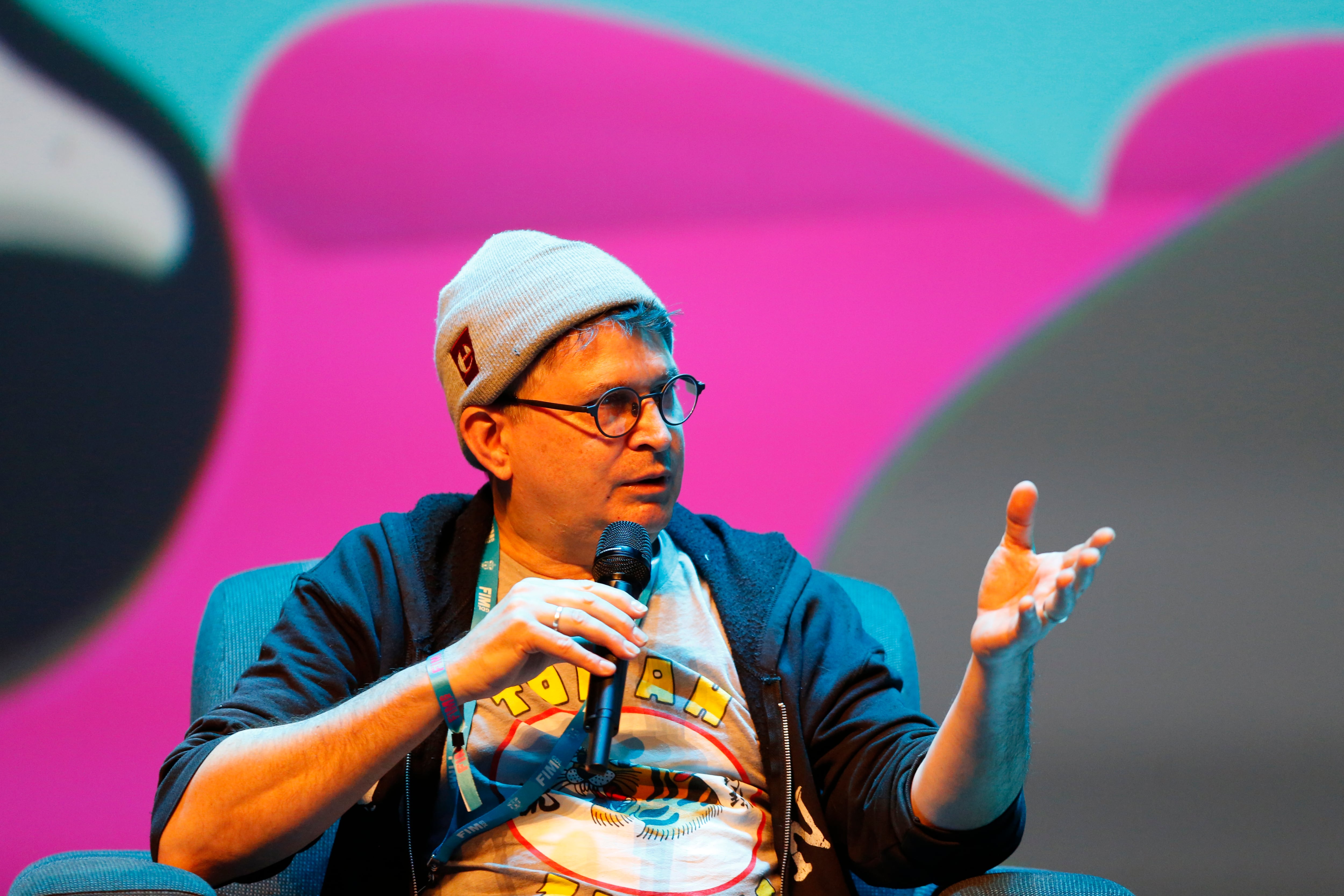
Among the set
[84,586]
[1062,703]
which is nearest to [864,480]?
[1062,703]

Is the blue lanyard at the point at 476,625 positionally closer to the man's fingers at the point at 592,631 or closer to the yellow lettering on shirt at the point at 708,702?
the man's fingers at the point at 592,631

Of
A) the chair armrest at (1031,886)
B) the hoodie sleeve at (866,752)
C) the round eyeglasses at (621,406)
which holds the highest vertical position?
the round eyeglasses at (621,406)

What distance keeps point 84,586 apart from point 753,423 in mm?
1381

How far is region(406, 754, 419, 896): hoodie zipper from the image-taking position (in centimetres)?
145

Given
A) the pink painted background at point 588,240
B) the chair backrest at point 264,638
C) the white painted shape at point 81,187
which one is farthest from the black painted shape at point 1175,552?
the white painted shape at point 81,187

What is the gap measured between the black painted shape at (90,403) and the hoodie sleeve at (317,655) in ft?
2.47

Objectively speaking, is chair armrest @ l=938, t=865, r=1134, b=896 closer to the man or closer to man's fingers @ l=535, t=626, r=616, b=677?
the man

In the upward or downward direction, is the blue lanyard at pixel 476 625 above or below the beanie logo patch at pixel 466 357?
below

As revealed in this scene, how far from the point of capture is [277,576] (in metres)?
1.84

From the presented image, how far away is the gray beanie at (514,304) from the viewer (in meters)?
1.53

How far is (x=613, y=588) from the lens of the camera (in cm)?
130

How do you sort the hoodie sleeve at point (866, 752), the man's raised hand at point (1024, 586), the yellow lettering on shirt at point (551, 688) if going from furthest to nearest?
the yellow lettering on shirt at point (551, 688)
the hoodie sleeve at point (866, 752)
the man's raised hand at point (1024, 586)

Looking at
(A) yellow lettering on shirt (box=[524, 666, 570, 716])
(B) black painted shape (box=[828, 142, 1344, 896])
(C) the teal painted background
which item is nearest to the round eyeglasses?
(A) yellow lettering on shirt (box=[524, 666, 570, 716])

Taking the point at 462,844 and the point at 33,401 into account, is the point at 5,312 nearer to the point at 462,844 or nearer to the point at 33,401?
the point at 33,401
